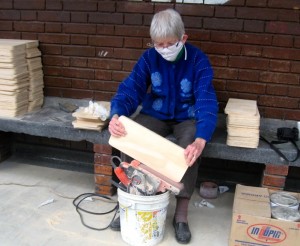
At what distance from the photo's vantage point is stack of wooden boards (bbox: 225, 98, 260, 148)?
2.79m

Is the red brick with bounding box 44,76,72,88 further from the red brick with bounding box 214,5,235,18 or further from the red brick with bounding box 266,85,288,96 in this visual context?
the red brick with bounding box 266,85,288,96

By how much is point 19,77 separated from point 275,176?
230 centimetres

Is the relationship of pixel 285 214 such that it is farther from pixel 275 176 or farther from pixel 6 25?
pixel 6 25

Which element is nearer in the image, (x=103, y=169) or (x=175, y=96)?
(x=175, y=96)

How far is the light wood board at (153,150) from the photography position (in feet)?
8.05

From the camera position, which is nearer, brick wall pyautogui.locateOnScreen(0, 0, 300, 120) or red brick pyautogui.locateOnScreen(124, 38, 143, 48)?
brick wall pyautogui.locateOnScreen(0, 0, 300, 120)

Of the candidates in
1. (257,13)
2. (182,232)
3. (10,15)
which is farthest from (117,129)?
(10,15)

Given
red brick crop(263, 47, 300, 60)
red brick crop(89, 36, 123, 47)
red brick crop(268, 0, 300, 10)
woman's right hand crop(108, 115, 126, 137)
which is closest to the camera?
woman's right hand crop(108, 115, 126, 137)

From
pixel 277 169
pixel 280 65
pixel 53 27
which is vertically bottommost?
pixel 277 169

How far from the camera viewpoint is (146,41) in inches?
135

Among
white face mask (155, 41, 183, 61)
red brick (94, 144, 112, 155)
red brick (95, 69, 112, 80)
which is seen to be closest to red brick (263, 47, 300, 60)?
white face mask (155, 41, 183, 61)

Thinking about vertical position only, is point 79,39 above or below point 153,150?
above

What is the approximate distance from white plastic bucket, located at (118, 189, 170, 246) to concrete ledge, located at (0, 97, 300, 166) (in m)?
0.65

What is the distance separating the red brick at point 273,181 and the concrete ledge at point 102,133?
0.39 ft
